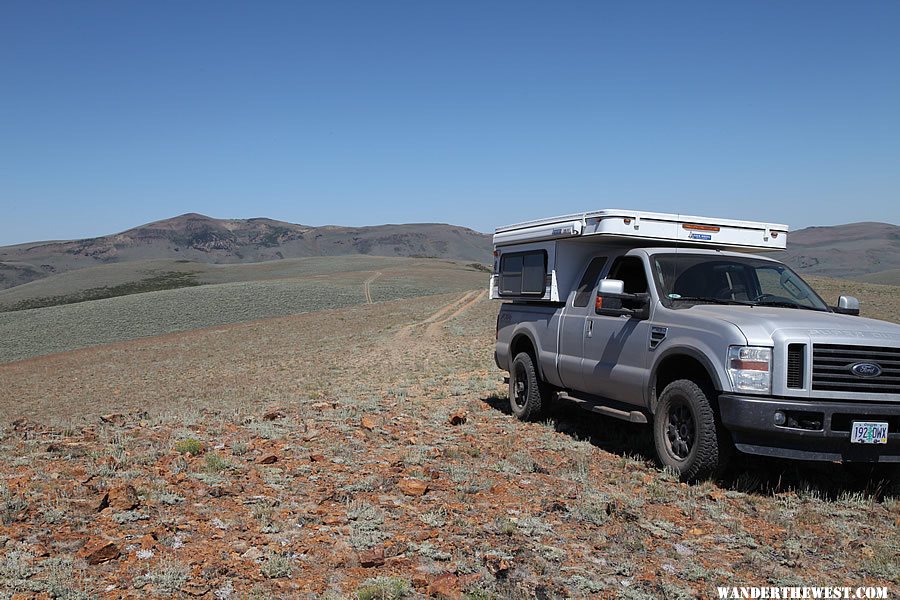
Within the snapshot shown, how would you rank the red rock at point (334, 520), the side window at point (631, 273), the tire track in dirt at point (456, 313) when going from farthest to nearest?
the tire track in dirt at point (456, 313) → the side window at point (631, 273) → the red rock at point (334, 520)

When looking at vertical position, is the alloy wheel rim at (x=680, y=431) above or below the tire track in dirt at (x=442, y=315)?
above

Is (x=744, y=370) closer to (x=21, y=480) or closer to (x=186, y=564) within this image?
(x=186, y=564)

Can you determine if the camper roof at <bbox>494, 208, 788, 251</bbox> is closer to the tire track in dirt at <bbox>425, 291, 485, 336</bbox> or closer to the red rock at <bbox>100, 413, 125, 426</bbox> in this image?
the red rock at <bbox>100, 413, 125, 426</bbox>

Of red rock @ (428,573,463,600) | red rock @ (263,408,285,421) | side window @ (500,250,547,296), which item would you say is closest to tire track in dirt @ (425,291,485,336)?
side window @ (500,250,547,296)

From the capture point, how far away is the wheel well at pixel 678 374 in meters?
7.03

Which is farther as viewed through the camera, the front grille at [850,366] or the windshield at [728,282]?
the windshield at [728,282]

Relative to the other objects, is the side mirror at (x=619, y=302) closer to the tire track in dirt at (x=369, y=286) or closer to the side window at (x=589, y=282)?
the side window at (x=589, y=282)

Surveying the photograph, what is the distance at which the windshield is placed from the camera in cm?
789

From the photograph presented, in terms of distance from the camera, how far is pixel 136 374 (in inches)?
1061

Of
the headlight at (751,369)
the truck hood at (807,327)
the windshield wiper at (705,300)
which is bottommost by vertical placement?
the headlight at (751,369)

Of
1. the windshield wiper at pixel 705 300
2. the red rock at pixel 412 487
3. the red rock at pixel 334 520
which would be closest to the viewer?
the red rock at pixel 334 520

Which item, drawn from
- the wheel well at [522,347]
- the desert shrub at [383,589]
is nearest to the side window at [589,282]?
the wheel well at [522,347]

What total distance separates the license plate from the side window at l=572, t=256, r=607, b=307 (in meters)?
3.61

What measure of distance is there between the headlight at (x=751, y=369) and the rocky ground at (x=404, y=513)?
42.4 inches
